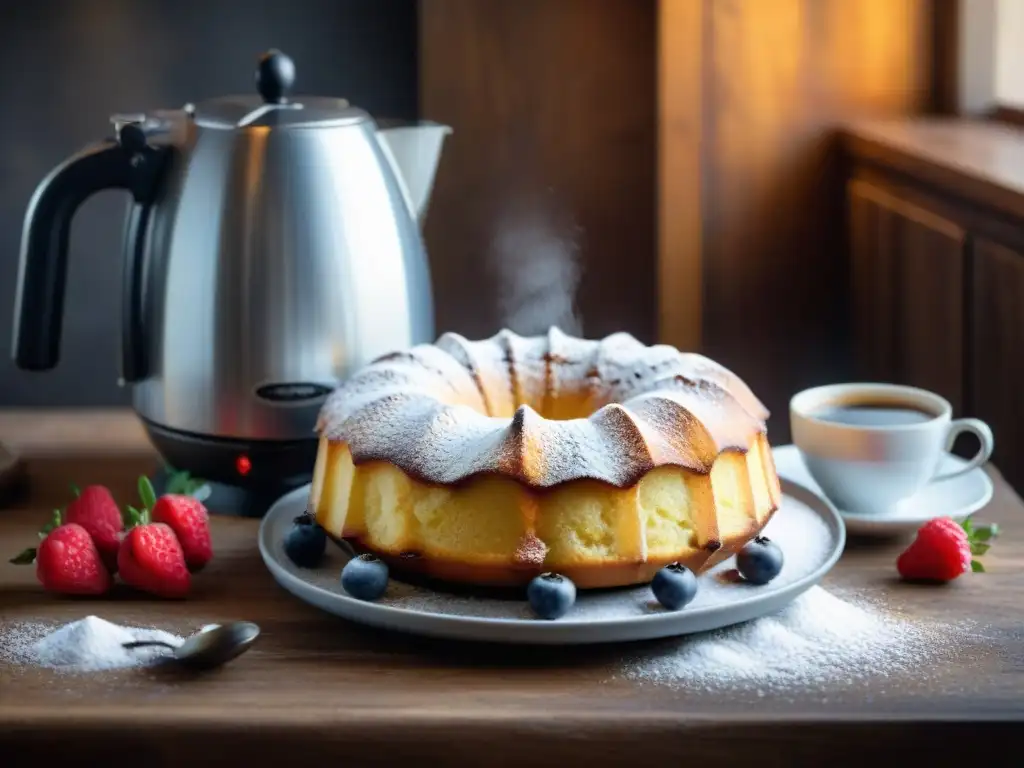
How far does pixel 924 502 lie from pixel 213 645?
1.88 feet

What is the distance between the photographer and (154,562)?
3.13 feet

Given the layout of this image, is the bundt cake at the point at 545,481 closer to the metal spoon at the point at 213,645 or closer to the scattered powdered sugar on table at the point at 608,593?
the scattered powdered sugar on table at the point at 608,593

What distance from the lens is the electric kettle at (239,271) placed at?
45.2 inches

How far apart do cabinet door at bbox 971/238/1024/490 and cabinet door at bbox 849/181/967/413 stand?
0.05 meters

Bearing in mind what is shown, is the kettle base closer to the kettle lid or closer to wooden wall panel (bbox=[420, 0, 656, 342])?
the kettle lid

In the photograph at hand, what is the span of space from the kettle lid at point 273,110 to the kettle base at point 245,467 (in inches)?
10.2

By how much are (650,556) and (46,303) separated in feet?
1.90

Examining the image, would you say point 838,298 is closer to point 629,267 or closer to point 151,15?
point 629,267

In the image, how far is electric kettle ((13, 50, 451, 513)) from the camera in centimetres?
115

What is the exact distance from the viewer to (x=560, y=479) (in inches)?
34.8

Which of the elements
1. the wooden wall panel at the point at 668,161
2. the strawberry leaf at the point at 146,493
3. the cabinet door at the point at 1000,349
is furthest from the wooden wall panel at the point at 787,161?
the strawberry leaf at the point at 146,493

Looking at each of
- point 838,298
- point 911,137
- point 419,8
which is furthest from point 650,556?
point 419,8

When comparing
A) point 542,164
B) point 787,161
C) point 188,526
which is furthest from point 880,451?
point 542,164

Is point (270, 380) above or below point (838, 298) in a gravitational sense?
above
